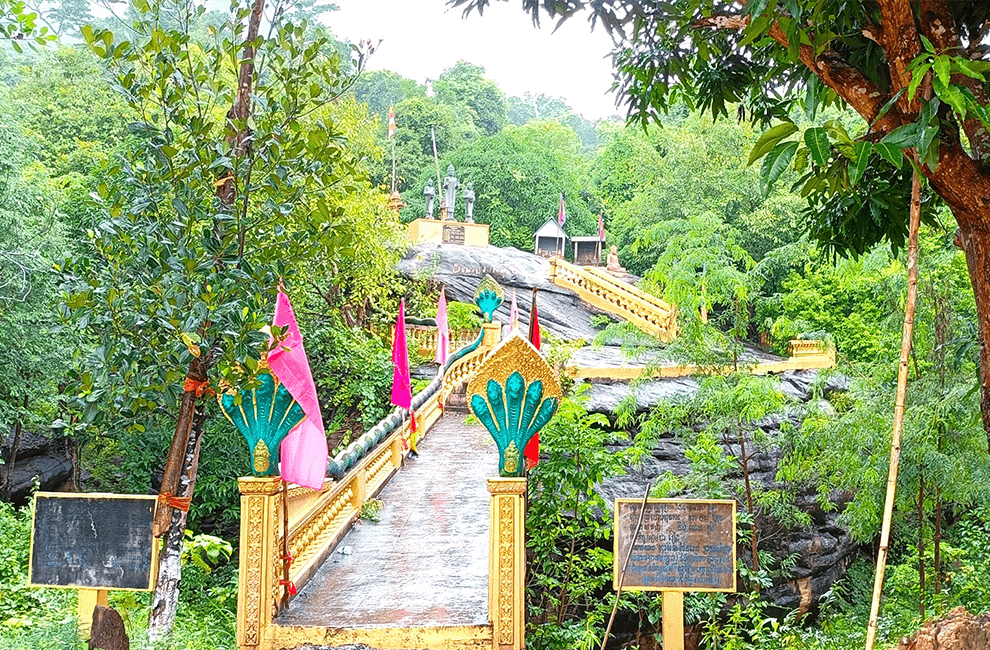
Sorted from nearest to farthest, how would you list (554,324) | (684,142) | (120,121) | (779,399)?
(779,399) < (120,121) < (554,324) < (684,142)

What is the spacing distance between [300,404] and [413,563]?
9.45ft

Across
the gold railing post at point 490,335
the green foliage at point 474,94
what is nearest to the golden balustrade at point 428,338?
the gold railing post at point 490,335

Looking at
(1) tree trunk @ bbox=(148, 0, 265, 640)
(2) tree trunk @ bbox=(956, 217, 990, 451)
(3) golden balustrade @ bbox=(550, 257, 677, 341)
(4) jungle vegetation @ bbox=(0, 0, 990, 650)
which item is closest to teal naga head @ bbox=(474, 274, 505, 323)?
(4) jungle vegetation @ bbox=(0, 0, 990, 650)

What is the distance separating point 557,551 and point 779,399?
10.8ft

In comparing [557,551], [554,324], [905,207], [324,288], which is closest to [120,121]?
[324,288]

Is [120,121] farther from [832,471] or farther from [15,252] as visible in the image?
[832,471]

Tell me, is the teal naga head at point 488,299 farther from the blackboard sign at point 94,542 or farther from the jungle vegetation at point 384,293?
the blackboard sign at point 94,542

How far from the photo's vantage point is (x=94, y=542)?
19.6 feet

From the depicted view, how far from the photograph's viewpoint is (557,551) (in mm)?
8516

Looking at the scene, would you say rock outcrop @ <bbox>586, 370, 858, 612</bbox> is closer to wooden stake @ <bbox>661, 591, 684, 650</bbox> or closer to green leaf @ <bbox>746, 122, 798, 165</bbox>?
wooden stake @ <bbox>661, 591, 684, 650</bbox>

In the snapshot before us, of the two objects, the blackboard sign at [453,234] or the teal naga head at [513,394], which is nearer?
the teal naga head at [513,394]

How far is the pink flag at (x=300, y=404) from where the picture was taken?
253 inches

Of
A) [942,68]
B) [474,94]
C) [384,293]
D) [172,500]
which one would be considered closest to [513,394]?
[172,500]

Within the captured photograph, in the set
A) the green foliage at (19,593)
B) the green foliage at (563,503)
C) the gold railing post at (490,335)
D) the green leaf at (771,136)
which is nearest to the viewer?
the green leaf at (771,136)
